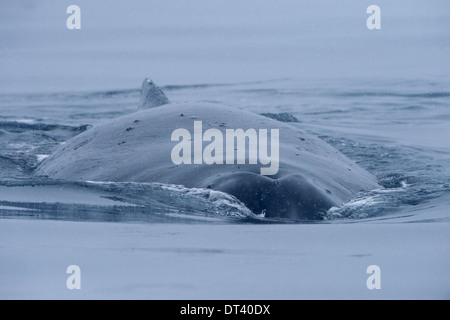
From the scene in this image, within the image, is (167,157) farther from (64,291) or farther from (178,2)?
(178,2)

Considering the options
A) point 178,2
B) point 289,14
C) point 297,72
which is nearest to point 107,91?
point 297,72

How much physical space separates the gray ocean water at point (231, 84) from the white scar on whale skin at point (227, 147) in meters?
0.47

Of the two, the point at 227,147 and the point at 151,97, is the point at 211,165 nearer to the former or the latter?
the point at 227,147

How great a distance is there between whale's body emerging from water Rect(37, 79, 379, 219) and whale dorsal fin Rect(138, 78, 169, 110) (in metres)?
0.01

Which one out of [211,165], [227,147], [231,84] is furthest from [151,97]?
[231,84]

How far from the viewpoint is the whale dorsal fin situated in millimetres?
12312

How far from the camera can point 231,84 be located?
78.5 ft

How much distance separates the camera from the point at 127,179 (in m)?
9.68

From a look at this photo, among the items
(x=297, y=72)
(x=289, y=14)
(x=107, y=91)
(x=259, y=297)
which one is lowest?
(x=259, y=297)

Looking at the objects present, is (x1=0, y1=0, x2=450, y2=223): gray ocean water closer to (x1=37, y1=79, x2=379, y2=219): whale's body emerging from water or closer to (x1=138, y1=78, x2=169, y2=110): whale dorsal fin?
(x1=37, y1=79, x2=379, y2=219): whale's body emerging from water

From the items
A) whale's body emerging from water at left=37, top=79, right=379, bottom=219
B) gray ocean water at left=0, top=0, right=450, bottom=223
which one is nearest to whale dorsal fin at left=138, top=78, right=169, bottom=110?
whale's body emerging from water at left=37, top=79, right=379, bottom=219

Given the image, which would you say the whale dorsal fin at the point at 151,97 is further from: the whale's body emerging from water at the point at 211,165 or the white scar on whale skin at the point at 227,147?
the white scar on whale skin at the point at 227,147

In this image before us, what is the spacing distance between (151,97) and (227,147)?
9.91ft

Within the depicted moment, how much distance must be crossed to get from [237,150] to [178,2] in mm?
36004
